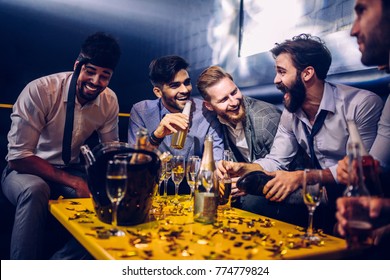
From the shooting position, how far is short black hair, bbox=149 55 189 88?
235cm

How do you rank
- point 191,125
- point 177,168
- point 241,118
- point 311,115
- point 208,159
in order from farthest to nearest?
point 191,125 < point 241,118 < point 311,115 < point 177,168 < point 208,159

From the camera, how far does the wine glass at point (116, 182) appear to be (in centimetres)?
99

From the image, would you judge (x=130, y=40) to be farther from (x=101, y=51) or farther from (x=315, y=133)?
(x=315, y=133)

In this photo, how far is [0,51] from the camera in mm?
2049

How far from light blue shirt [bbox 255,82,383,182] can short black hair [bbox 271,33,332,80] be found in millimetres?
107

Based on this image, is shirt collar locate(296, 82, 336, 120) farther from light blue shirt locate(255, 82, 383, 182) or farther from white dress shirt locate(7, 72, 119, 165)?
white dress shirt locate(7, 72, 119, 165)

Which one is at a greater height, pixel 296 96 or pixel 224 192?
pixel 296 96

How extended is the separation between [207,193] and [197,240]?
190 millimetres

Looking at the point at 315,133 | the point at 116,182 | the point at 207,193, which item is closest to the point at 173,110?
the point at 315,133

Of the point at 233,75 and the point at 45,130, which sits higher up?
the point at 233,75

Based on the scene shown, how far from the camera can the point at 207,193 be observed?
1.12 m
